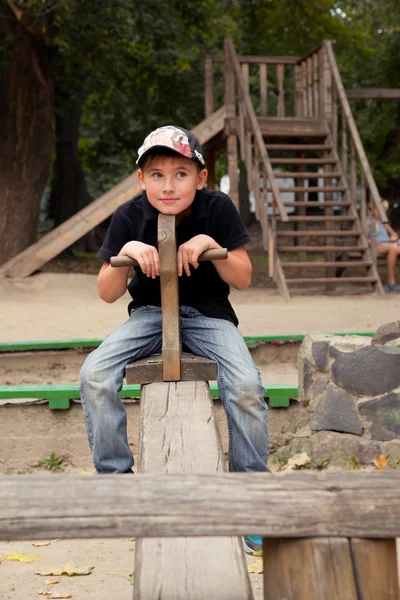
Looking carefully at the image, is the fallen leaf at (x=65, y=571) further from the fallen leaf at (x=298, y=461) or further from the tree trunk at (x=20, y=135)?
the tree trunk at (x=20, y=135)

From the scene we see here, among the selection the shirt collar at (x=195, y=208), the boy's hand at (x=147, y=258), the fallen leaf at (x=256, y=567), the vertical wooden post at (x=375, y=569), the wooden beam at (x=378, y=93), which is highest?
the wooden beam at (x=378, y=93)

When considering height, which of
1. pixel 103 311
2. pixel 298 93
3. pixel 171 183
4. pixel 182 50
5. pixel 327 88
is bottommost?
pixel 171 183

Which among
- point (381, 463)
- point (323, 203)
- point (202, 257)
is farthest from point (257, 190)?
point (202, 257)

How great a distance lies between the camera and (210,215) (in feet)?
11.5

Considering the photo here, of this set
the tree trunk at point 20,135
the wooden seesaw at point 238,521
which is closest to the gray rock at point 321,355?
the wooden seesaw at point 238,521

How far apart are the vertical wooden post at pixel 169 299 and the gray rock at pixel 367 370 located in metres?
2.07

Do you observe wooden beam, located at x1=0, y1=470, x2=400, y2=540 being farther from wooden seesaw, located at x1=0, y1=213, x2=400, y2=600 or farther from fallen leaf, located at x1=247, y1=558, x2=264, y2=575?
fallen leaf, located at x1=247, y1=558, x2=264, y2=575

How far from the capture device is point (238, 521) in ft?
6.00

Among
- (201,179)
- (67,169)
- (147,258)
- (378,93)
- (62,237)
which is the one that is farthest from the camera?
(67,169)

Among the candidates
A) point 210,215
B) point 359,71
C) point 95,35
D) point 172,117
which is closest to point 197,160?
point 210,215

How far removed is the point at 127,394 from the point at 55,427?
0.48 metres

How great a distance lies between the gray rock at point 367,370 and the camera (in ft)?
16.6

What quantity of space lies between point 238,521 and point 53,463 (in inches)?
141

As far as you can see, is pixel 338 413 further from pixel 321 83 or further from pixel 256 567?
pixel 321 83
